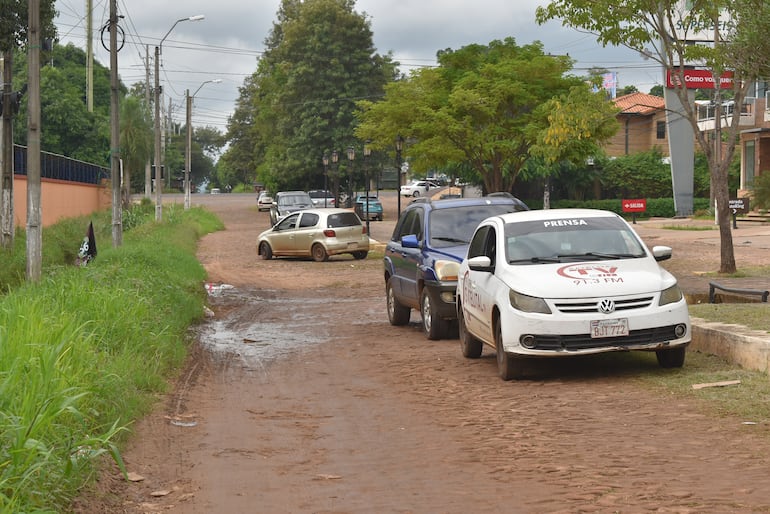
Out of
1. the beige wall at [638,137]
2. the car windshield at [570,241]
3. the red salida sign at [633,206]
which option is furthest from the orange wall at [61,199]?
the beige wall at [638,137]

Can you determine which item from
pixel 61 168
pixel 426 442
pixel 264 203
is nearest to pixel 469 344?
pixel 426 442

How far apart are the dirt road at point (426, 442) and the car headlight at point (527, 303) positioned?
0.75 meters

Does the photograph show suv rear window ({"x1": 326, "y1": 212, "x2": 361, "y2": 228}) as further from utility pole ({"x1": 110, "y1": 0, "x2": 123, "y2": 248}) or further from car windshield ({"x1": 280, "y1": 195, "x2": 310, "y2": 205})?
car windshield ({"x1": 280, "y1": 195, "x2": 310, "y2": 205})

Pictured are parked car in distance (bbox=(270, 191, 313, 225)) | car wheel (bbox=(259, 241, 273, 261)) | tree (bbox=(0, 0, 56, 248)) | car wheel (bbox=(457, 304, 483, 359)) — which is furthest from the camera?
parked car in distance (bbox=(270, 191, 313, 225))

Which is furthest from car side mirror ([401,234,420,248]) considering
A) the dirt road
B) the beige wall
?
the beige wall

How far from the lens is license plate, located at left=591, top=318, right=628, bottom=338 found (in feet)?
34.2

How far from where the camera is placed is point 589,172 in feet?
237

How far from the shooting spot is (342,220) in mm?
33906

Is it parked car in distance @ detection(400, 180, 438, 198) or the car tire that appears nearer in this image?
the car tire

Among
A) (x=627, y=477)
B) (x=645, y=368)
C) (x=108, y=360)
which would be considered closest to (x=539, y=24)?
(x=645, y=368)

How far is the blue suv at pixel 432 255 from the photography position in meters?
14.9

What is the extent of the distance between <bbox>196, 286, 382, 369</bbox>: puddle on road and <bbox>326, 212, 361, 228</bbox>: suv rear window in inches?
342

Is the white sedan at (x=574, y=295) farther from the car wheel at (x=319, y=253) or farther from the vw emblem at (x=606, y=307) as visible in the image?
the car wheel at (x=319, y=253)

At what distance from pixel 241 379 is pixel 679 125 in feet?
163
